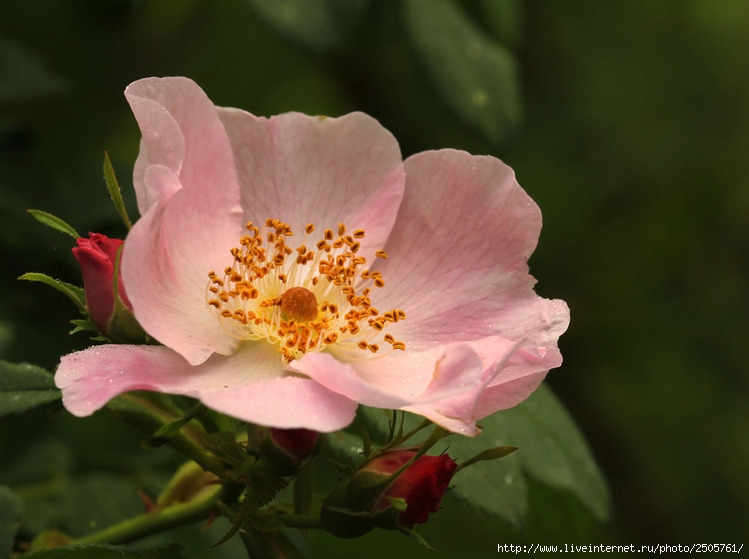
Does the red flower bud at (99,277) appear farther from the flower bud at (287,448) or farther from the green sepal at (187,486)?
the green sepal at (187,486)

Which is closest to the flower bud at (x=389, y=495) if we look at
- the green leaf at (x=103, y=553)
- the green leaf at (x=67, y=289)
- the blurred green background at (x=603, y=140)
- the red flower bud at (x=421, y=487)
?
the red flower bud at (x=421, y=487)

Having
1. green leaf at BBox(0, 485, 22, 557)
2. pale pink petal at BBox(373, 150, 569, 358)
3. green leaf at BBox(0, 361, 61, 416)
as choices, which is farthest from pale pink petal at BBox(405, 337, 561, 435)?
green leaf at BBox(0, 485, 22, 557)

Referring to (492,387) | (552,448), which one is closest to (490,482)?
(552,448)

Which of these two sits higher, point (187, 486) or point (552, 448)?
point (552, 448)

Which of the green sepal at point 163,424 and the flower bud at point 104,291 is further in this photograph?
the green sepal at point 163,424

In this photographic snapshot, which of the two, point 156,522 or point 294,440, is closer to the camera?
point 294,440

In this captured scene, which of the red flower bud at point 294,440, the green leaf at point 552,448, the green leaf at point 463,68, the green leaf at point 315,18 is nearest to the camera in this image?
the red flower bud at point 294,440

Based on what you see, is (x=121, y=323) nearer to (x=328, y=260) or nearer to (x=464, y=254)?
(x=328, y=260)
